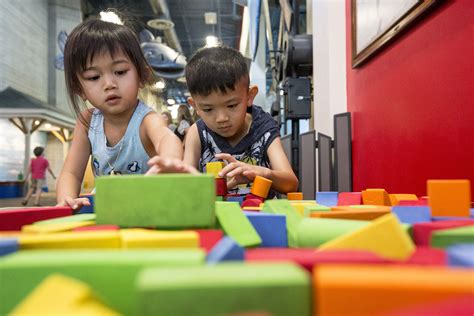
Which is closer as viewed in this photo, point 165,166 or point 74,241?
point 74,241

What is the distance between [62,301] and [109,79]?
94 centimetres

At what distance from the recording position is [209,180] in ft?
1.58

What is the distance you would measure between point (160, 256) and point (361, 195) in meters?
0.66

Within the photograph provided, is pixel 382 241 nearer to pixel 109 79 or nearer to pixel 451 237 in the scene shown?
pixel 451 237

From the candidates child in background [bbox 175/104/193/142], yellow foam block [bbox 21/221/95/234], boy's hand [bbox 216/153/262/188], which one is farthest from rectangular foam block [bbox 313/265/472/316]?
child in background [bbox 175/104/193/142]

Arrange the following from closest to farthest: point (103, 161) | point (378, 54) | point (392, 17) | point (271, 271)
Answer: point (271, 271), point (103, 161), point (392, 17), point (378, 54)

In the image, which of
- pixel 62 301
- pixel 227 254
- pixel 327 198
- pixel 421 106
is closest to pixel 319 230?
pixel 227 254

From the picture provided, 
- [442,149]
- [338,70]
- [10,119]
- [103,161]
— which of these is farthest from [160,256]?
[10,119]

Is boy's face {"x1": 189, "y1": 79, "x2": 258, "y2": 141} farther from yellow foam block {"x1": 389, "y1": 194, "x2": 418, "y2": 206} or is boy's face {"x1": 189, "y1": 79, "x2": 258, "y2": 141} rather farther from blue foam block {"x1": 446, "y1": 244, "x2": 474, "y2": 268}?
blue foam block {"x1": 446, "y1": 244, "x2": 474, "y2": 268}

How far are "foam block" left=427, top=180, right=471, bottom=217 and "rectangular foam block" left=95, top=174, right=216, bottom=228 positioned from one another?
35 centimetres

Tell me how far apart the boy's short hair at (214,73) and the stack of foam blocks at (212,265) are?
2.71ft

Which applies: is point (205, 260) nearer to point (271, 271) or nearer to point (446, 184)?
point (271, 271)

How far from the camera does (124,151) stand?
51.8 inches

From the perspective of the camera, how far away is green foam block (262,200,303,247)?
51cm
